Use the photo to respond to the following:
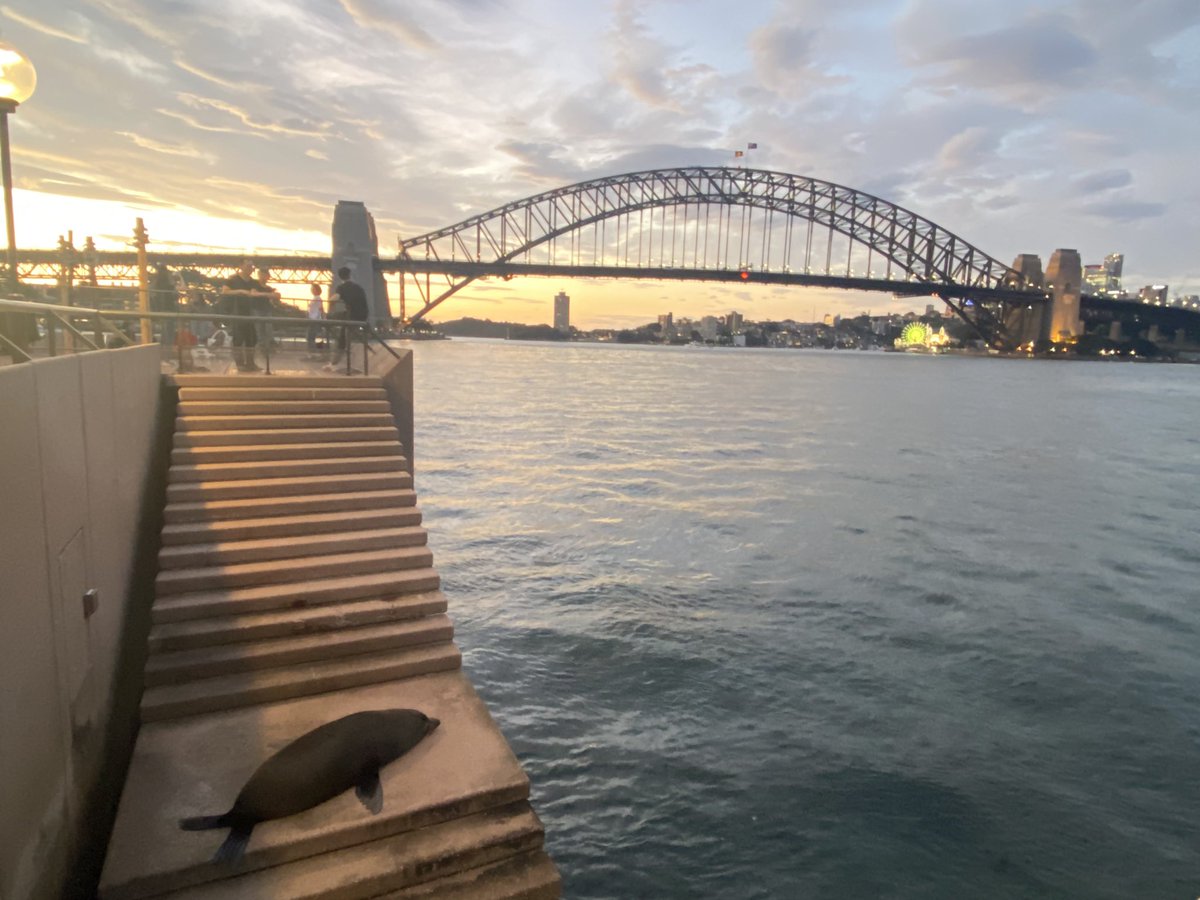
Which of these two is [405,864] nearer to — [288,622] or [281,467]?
[288,622]

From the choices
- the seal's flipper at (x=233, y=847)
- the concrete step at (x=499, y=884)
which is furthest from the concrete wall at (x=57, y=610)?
the concrete step at (x=499, y=884)

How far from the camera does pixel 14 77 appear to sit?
557 cm

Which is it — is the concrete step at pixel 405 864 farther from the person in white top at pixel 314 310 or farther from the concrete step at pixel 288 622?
the person in white top at pixel 314 310

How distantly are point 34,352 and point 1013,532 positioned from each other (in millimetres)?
16224

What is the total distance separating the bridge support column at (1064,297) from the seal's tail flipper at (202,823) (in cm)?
12033

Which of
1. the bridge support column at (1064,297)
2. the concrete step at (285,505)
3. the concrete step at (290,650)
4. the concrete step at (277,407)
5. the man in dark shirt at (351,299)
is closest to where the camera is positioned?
the concrete step at (290,650)

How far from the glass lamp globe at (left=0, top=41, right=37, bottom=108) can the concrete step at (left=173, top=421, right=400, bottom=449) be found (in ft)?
9.51

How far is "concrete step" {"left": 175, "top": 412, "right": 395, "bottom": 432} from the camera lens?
723 cm

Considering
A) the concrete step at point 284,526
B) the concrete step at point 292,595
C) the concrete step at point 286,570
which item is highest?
the concrete step at point 284,526

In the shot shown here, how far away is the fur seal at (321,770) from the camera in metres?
3.98

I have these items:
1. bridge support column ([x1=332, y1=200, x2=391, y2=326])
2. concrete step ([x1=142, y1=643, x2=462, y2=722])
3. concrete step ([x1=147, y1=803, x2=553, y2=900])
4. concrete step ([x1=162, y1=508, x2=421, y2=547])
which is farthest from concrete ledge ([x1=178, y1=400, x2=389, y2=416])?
bridge support column ([x1=332, y1=200, x2=391, y2=326])

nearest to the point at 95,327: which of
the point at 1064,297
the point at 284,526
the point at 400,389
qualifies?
the point at 284,526

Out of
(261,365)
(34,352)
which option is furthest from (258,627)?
(261,365)

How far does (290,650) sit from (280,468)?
216cm
